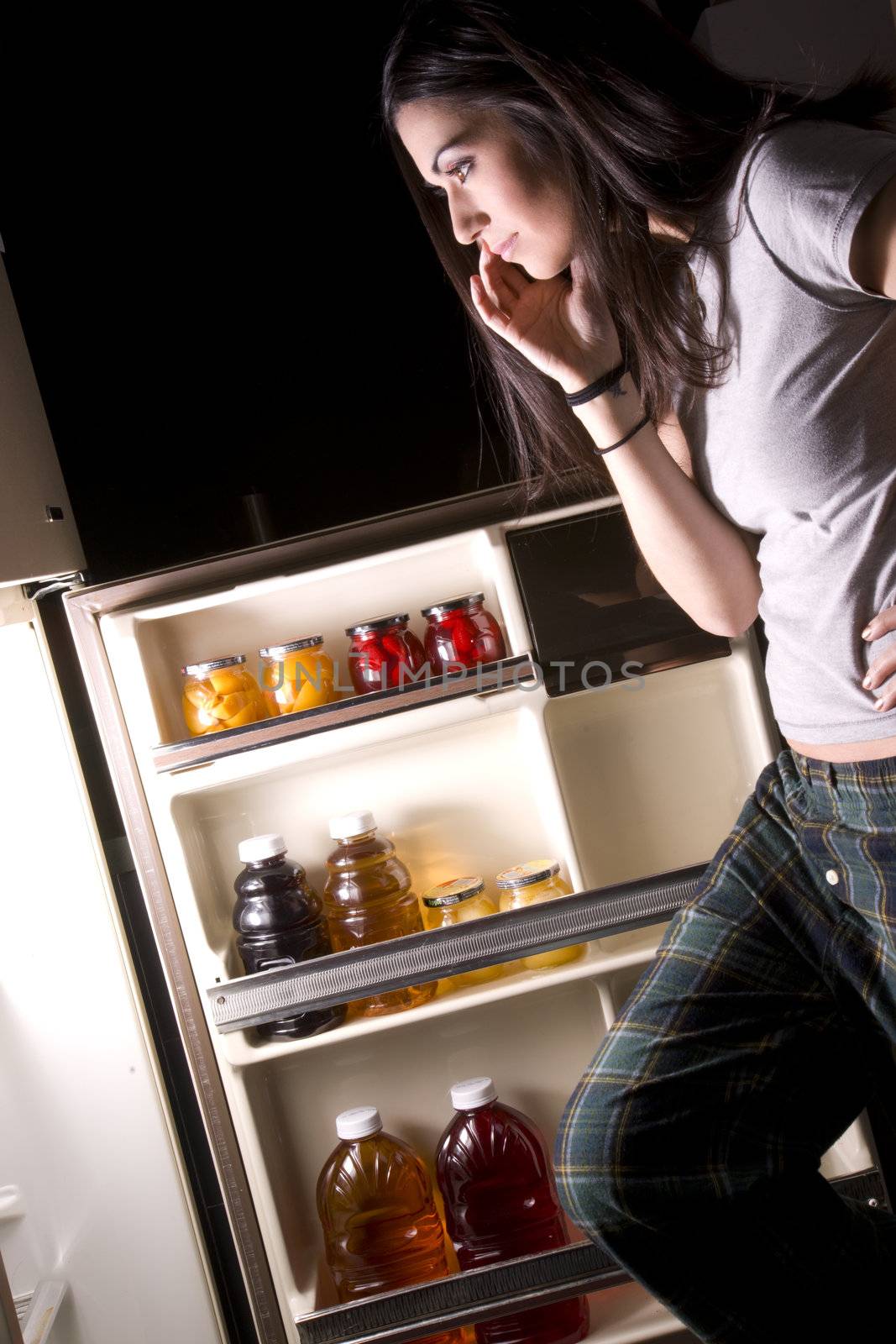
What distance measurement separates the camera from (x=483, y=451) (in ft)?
6.89

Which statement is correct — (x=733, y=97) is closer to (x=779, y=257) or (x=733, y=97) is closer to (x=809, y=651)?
(x=779, y=257)

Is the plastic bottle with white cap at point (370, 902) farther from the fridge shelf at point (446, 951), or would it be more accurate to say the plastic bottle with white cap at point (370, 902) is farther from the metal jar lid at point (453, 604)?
the metal jar lid at point (453, 604)

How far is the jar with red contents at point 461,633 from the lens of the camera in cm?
165

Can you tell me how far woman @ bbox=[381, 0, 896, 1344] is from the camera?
3.40ft

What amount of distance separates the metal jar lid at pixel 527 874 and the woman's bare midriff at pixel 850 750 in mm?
530

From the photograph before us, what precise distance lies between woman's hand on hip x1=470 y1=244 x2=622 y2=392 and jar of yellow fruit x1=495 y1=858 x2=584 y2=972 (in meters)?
0.72

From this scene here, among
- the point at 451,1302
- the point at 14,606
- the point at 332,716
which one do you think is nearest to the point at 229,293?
the point at 14,606

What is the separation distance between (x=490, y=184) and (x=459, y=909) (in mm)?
998

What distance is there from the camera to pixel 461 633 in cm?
165

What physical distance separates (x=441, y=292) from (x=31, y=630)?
0.96 metres

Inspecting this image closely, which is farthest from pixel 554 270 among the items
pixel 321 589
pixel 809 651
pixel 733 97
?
pixel 321 589

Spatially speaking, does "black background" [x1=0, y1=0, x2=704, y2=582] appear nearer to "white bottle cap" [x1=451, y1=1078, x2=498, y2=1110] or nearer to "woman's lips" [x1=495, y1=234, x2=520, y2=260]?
"woman's lips" [x1=495, y1=234, x2=520, y2=260]

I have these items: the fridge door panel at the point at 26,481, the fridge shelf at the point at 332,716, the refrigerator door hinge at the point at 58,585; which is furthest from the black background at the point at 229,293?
the fridge shelf at the point at 332,716

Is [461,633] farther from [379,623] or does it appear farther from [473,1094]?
[473,1094]
